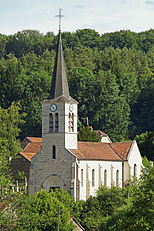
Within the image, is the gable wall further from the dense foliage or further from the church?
the dense foliage

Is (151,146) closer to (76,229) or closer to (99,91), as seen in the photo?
(99,91)

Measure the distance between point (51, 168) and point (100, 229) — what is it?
1709 centimetres

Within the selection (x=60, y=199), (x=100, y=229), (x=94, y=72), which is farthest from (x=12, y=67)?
(x=100, y=229)

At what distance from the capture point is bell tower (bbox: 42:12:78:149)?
90375 millimetres

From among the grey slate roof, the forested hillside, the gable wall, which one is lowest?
the gable wall

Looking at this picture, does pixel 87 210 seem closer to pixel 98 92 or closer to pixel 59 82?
pixel 59 82

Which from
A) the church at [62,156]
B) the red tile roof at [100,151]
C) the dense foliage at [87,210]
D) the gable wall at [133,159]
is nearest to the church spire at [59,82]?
the church at [62,156]

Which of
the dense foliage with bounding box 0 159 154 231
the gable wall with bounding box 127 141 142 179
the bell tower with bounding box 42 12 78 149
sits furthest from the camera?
the gable wall with bounding box 127 141 142 179

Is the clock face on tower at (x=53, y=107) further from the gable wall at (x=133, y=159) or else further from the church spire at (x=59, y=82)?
the gable wall at (x=133, y=159)

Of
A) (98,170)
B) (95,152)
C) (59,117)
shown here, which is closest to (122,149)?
(95,152)

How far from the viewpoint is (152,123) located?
458 ft

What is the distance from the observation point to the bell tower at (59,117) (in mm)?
90375

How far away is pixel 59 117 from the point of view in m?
90.5

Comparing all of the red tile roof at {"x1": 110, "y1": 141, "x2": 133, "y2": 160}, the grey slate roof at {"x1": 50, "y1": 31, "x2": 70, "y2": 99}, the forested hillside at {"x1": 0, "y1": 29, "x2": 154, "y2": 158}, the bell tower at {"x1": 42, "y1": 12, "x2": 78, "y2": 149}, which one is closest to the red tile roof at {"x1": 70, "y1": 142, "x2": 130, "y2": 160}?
the red tile roof at {"x1": 110, "y1": 141, "x2": 133, "y2": 160}
